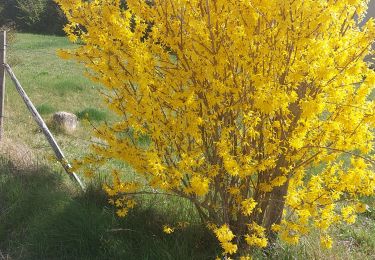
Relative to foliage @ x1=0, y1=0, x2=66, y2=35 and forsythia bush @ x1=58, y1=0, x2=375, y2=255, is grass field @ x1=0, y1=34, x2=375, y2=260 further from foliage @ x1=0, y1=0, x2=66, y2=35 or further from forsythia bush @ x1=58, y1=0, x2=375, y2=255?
foliage @ x1=0, y1=0, x2=66, y2=35

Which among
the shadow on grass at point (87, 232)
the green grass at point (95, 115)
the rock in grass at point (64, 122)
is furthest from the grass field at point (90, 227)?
the green grass at point (95, 115)

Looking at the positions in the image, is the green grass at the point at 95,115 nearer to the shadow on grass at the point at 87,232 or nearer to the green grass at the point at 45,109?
the green grass at the point at 45,109

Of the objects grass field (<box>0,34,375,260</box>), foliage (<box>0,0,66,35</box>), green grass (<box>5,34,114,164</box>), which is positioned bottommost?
foliage (<box>0,0,66,35</box>)

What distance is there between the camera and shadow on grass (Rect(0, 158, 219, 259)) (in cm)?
370

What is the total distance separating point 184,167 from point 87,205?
59.2 inches

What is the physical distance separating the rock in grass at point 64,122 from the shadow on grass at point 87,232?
3.27 metres

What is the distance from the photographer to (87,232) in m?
3.87

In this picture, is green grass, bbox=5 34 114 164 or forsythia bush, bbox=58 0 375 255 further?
green grass, bbox=5 34 114 164

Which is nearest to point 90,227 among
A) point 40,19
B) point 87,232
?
point 87,232

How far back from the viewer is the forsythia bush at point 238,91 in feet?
9.61

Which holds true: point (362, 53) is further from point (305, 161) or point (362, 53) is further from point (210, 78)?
point (210, 78)

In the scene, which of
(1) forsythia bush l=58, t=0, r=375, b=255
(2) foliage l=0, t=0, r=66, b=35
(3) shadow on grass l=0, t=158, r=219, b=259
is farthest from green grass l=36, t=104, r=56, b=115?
(2) foliage l=0, t=0, r=66, b=35

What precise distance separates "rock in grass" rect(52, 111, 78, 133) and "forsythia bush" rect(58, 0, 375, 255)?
4.31 meters

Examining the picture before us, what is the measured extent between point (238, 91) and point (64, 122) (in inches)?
207
